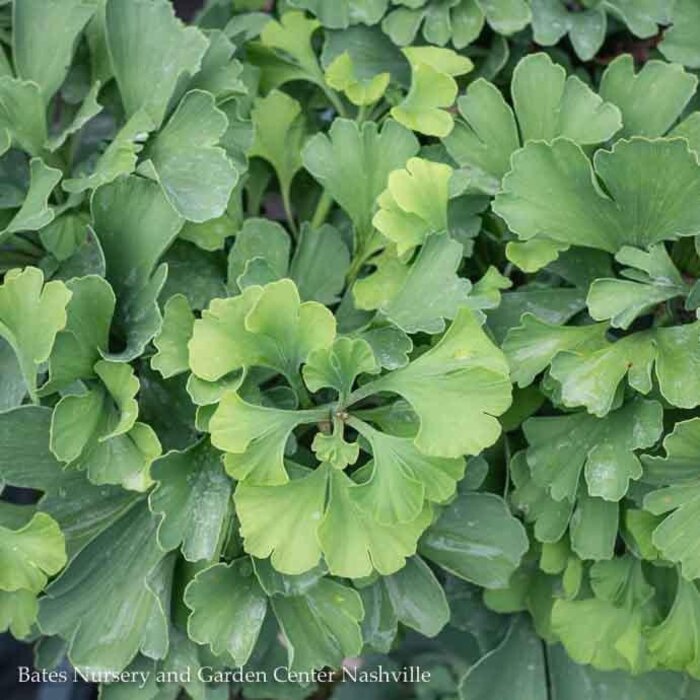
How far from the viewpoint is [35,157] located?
1.83ft

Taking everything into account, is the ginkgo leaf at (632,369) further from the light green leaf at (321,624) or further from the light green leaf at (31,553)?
the light green leaf at (31,553)

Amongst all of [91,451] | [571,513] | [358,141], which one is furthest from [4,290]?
[571,513]

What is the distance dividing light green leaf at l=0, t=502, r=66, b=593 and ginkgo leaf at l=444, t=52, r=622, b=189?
1.03 feet

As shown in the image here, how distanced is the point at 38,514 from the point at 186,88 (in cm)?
26

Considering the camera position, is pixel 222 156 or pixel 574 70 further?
pixel 574 70

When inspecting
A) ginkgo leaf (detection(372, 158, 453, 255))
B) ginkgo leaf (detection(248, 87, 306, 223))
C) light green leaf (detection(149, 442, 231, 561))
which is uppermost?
ginkgo leaf (detection(372, 158, 453, 255))

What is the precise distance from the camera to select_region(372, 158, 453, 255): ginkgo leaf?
0.52 meters

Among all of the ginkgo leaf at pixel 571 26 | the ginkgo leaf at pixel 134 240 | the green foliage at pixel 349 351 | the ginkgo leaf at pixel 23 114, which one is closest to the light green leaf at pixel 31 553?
the green foliage at pixel 349 351

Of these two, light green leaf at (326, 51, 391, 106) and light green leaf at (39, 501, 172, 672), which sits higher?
light green leaf at (326, 51, 391, 106)

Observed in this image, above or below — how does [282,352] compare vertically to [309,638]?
above

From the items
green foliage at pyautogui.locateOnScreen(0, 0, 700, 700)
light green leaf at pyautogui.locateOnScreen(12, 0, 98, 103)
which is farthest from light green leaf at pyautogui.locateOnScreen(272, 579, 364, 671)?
light green leaf at pyautogui.locateOnScreen(12, 0, 98, 103)

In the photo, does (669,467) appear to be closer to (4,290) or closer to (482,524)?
(482,524)

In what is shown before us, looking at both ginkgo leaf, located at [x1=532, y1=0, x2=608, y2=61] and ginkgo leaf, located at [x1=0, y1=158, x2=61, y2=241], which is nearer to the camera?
ginkgo leaf, located at [x1=0, y1=158, x2=61, y2=241]

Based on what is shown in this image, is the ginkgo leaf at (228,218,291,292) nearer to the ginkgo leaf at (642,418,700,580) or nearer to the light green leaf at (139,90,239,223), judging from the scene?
the light green leaf at (139,90,239,223)
